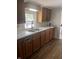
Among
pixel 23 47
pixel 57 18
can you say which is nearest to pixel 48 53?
pixel 23 47

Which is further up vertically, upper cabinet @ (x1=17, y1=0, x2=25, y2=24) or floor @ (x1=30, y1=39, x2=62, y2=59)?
upper cabinet @ (x1=17, y1=0, x2=25, y2=24)

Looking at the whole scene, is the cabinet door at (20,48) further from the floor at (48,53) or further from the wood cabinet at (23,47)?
the floor at (48,53)

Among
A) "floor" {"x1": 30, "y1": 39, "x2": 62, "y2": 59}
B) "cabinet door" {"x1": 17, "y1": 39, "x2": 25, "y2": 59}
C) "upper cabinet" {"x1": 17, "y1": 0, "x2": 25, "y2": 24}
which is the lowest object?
"floor" {"x1": 30, "y1": 39, "x2": 62, "y2": 59}

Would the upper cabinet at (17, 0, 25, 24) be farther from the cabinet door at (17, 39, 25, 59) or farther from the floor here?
the floor

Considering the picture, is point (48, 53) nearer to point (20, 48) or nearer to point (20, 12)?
point (20, 48)

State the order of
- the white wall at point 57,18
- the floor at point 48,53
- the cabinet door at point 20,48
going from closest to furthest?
the cabinet door at point 20,48 < the floor at point 48,53 < the white wall at point 57,18

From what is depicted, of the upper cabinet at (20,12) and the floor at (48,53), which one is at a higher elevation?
Answer: the upper cabinet at (20,12)

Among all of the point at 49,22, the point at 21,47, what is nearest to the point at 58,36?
the point at 49,22

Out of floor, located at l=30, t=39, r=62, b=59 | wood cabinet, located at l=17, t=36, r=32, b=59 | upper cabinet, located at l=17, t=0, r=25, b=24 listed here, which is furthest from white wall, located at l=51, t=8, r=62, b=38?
upper cabinet, located at l=17, t=0, r=25, b=24

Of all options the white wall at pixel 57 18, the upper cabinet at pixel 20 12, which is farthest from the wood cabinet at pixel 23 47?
the white wall at pixel 57 18

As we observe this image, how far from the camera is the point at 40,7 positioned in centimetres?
612

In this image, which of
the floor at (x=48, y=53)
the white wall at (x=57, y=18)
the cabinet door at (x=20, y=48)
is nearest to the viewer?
the cabinet door at (x=20, y=48)

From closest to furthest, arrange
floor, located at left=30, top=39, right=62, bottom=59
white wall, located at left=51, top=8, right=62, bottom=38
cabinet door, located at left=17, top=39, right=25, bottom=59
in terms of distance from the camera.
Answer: cabinet door, located at left=17, top=39, right=25, bottom=59 < floor, located at left=30, top=39, right=62, bottom=59 < white wall, located at left=51, top=8, right=62, bottom=38

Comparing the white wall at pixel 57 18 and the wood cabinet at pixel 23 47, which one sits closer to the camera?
the wood cabinet at pixel 23 47
